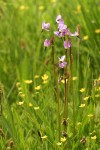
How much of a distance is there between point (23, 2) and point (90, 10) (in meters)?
1.32

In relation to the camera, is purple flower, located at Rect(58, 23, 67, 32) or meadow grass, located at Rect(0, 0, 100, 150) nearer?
purple flower, located at Rect(58, 23, 67, 32)

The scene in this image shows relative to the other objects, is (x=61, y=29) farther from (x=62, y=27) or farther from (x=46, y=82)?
(x=46, y=82)

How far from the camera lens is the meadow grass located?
7.38 feet

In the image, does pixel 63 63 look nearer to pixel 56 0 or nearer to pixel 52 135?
pixel 52 135

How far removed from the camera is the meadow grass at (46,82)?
225cm

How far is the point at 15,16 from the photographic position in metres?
4.12

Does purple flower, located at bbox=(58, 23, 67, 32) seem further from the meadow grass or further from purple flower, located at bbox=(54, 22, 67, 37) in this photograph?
the meadow grass

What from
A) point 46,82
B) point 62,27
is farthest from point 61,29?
point 46,82

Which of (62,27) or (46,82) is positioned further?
(46,82)

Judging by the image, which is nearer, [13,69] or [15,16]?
[13,69]

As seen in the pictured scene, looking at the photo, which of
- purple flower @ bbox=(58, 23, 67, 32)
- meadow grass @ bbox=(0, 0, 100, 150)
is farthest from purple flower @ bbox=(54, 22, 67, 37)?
meadow grass @ bbox=(0, 0, 100, 150)

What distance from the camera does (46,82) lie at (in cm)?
254

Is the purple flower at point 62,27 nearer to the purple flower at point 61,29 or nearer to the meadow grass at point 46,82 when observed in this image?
the purple flower at point 61,29

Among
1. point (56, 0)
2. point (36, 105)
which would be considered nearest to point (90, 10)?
point (56, 0)
